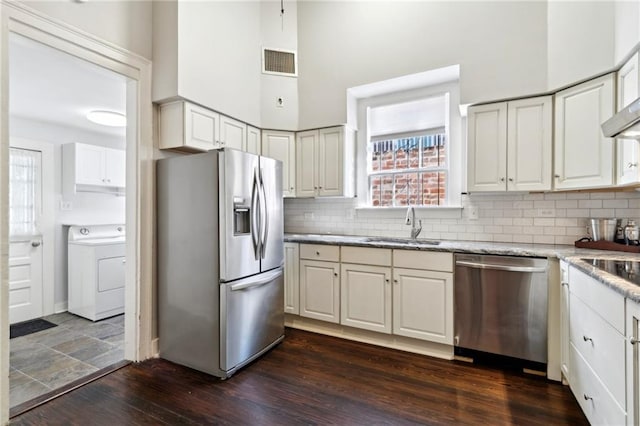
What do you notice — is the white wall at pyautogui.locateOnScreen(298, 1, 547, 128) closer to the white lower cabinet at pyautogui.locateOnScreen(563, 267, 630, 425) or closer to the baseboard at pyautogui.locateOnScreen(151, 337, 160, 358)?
the white lower cabinet at pyautogui.locateOnScreen(563, 267, 630, 425)

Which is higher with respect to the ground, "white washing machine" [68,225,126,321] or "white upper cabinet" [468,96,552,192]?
"white upper cabinet" [468,96,552,192]

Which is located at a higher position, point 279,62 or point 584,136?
point 279,62

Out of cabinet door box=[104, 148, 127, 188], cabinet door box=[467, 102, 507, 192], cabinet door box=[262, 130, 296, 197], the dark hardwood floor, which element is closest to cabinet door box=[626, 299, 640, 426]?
the dark hardwood floor

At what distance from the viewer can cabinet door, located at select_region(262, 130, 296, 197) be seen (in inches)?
141

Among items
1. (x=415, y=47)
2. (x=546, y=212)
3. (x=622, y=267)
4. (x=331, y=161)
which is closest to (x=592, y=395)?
(x=622, y=267)

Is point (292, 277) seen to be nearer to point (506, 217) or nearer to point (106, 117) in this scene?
point (506, 217)

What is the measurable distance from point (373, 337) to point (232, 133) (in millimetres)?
2404

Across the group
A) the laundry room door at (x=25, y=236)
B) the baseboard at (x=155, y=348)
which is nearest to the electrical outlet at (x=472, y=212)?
the baseboard at (x=155, y=348)

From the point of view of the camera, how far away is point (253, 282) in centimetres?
252

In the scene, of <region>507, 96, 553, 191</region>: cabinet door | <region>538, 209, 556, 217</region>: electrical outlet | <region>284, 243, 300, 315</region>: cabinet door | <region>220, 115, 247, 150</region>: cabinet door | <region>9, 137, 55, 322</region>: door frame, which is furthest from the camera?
<region>9, 137, 55, 322</region>: door frame

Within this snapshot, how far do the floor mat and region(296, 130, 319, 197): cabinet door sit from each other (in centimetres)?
313

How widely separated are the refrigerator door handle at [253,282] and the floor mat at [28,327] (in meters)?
2.61

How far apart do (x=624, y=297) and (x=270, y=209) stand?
7.49 feet

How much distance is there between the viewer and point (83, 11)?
84.6 inches
